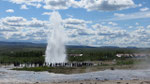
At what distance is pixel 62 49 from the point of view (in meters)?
86.6

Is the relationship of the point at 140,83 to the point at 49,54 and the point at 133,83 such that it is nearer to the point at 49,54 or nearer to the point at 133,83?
the point at 133,83

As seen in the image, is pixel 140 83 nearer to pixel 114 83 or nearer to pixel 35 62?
pixel 114 83

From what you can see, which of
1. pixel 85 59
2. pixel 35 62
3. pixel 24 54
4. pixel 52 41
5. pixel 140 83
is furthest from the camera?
pixel 24 54

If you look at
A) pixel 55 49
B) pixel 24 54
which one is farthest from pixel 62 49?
pixel 24 54

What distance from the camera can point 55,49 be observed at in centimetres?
8531

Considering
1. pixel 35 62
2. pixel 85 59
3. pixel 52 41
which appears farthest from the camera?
pixel 85 59

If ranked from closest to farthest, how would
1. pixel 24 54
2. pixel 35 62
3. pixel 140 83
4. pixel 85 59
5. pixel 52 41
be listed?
1. pixel 140 83
2. pixel 52 41
3. pixel 35 62
4. pixel 85 59
5. pixel 24 54

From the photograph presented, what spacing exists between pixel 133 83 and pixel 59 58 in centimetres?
5748

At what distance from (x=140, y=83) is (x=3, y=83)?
17.3 metres

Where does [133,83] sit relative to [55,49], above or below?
below

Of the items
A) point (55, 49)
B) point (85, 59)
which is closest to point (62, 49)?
point (55, 49)

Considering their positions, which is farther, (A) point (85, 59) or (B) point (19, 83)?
(A) point (85, 59)

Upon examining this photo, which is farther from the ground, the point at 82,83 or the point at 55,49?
the point at 55,49

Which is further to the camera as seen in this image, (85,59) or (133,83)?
(85,59)
